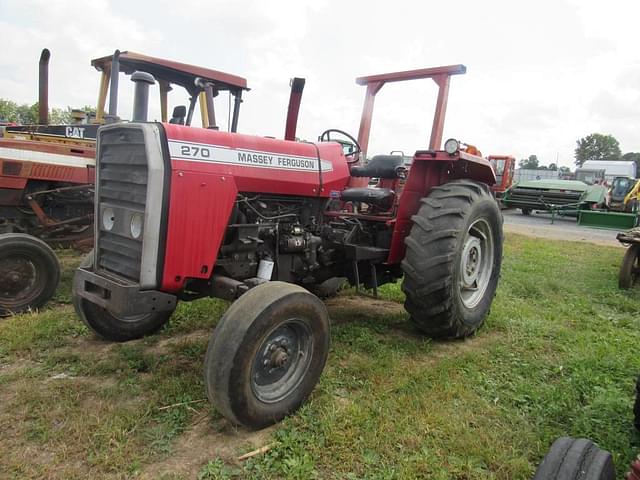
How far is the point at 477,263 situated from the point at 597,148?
77.3 m

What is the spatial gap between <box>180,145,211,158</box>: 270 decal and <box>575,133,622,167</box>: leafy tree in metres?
76.5

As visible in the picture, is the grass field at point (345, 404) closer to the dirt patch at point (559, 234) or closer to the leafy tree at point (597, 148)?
the dirt patch at point (559, 234)

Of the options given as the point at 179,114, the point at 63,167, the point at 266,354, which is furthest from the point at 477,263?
the point at 63,167

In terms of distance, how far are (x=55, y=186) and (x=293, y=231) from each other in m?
3.57

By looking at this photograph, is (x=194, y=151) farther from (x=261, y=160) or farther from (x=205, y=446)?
(x=205, y=446)

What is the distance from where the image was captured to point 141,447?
7.16 ft

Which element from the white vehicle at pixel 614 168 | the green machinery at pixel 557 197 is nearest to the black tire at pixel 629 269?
the green machinery at pixel 557 197

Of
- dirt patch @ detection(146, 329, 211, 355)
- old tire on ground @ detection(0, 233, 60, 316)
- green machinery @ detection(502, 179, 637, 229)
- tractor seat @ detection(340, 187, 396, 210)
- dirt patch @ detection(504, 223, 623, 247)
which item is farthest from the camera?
green machinery @ detection(502, 179, 637, 229)

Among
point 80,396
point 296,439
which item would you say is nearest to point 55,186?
point 80,396

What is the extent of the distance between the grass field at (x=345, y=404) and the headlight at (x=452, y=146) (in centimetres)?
145

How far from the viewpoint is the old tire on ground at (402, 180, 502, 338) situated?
3193 millimetres

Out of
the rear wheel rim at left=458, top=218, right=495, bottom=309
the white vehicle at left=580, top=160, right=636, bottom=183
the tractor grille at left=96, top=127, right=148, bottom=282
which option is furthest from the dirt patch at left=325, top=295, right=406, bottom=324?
the white vehicle at left=580, top=160, right=636, bottom=183

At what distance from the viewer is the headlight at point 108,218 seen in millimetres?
2770

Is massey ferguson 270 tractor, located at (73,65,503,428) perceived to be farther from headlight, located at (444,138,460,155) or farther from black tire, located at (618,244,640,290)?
black tire, located at (618,244,640,290)
